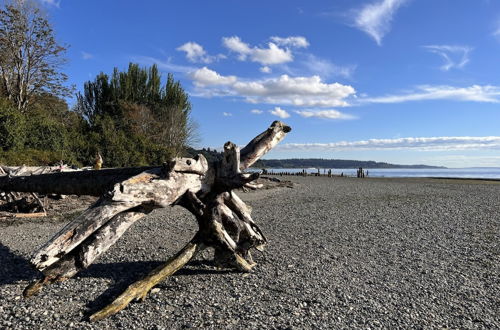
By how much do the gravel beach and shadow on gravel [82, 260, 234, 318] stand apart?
16mm

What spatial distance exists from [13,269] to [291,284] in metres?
4.38

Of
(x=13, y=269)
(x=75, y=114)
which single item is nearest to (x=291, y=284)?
(x=13, y=269)

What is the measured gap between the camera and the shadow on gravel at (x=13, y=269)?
5.45m

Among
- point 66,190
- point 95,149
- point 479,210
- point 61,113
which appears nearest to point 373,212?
point 479,210

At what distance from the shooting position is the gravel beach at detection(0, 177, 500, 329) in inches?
164

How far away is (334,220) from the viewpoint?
38.2 feet

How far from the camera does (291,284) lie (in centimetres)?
531

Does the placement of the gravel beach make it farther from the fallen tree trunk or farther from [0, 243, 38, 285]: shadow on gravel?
the fallen tree trunk

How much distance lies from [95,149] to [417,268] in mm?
21089

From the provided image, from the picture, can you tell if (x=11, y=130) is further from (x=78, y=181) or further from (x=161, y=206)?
(x=161, y=206)

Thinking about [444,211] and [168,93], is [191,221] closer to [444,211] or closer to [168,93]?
[444,211]

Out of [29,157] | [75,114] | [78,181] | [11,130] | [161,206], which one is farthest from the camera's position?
[75,114]

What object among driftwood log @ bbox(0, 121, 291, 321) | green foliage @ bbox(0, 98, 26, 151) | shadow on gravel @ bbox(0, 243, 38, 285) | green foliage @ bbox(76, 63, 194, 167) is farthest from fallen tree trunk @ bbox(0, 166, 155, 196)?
green foliage @ bbox(76, 63, 194, 167)

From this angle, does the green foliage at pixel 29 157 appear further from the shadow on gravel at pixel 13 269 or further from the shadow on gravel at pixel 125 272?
the shadow on gravel at pixel 125 272
